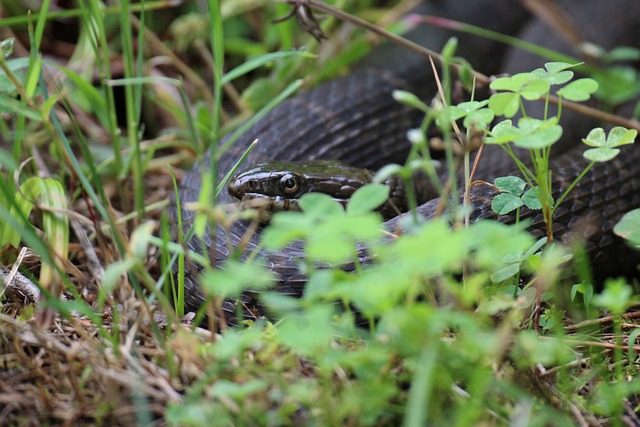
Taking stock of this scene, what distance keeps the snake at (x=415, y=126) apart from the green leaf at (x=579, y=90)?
2.40 feet

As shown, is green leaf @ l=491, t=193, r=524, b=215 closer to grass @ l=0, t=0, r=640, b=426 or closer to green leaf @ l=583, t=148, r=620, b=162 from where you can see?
grass @ l=0, t=0, r=640, b=426

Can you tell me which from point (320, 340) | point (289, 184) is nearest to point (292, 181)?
point (289, 184)

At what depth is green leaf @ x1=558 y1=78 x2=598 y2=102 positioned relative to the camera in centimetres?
249

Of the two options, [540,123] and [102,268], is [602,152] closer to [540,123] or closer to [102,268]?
[540,123]

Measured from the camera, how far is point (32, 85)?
304cm

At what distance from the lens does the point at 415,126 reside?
4500 millimetres

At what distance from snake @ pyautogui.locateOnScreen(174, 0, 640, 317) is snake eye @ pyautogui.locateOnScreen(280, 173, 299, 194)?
0.20m

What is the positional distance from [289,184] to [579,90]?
1.48 m

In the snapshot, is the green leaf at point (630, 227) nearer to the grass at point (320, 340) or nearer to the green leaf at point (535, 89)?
the grass at point (320, 340)

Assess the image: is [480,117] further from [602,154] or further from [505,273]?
[505,273]

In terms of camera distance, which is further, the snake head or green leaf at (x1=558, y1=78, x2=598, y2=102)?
the snake head

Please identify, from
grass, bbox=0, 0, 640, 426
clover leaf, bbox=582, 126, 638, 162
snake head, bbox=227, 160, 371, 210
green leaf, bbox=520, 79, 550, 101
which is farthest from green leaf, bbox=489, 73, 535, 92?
snake head, bbox=227, 160, 371, 210

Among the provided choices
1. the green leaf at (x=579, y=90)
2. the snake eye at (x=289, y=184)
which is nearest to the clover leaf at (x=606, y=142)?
the green leaf at (x=579, y=90)

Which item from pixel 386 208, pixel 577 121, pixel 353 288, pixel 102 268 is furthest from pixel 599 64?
pixel 353 288
